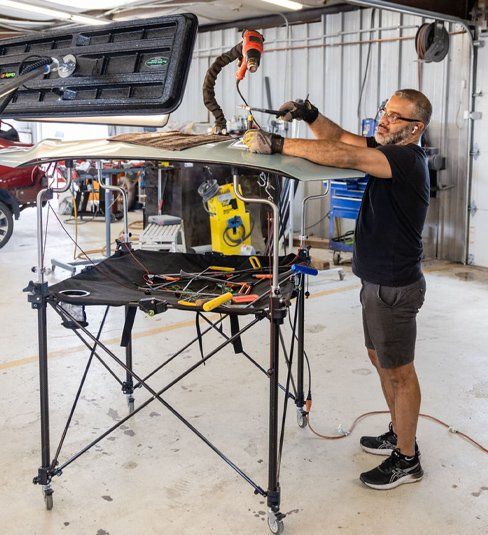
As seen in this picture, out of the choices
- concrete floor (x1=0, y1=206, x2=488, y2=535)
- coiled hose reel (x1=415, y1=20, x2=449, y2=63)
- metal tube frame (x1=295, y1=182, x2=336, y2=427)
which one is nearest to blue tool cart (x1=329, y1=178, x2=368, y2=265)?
coiled hose reel (x1=415, y1=20, x2=449, y2=63)

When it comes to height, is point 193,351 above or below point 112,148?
below

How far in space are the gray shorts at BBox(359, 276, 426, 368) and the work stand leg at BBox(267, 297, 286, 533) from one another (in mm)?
523

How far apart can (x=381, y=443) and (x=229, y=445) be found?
65cm

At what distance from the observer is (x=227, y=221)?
21.6 ft

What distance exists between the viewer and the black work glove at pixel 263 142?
7.06ft

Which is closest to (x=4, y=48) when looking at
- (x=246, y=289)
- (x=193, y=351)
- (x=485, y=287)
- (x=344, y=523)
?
(x=246, y=289)

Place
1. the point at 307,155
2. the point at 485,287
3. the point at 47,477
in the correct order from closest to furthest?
the point at 307,155, the point at 47,477, the point at 485,287

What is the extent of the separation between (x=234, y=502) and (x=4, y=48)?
170 cm

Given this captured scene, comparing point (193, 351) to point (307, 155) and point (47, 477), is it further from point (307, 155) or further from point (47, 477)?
point (307, 155)

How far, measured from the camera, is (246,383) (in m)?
3.54

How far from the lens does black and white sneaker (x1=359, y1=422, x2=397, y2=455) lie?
111 inches

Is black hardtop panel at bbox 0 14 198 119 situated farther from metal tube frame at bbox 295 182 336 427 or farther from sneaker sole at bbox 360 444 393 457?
sneaker sole at bbox 360 444 393 457

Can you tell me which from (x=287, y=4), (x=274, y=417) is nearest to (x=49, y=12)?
(x=287, y=4)

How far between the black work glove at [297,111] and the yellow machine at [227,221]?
12.3 ft
